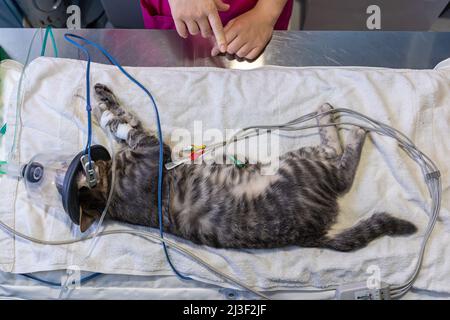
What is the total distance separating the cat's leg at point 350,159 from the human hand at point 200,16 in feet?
1.75

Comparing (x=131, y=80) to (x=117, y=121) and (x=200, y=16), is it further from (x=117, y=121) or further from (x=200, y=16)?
(x=200, y=16)

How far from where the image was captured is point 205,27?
127 cm

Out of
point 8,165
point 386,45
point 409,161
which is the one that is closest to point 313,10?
point 386,45

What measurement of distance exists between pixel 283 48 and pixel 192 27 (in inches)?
14.0

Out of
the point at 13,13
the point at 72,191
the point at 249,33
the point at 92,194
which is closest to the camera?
the point at 72,191

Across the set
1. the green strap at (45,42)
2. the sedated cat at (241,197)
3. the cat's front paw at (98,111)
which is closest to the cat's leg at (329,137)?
the sedated cat at (241,197)

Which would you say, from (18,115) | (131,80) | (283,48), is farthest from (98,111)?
(283,48)

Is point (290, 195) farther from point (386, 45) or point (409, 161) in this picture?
point (386, 45)

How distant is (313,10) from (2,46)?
1.31m

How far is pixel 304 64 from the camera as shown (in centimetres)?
142

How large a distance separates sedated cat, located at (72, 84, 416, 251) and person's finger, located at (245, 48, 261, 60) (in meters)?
0.33

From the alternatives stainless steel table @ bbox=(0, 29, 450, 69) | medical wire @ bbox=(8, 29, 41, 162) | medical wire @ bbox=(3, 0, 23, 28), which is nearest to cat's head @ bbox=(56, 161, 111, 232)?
medical wire @ bbox=(8, 29, 41, 162)

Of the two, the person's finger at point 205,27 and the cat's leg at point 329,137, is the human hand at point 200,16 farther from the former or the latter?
→ the cat's leg at point 329,137

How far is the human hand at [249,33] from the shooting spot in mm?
1374
